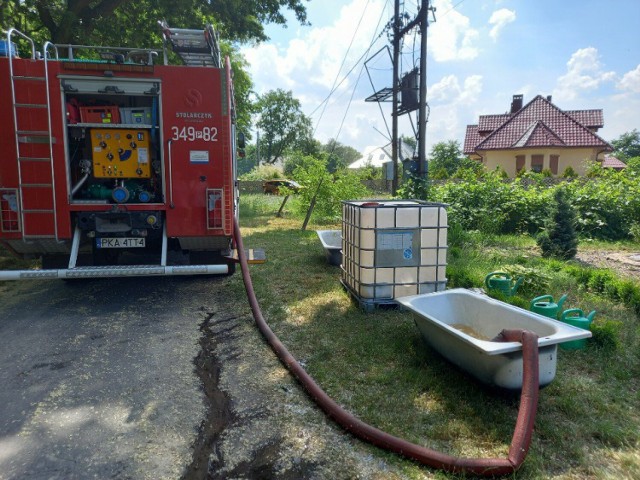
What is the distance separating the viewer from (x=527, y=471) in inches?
96.0

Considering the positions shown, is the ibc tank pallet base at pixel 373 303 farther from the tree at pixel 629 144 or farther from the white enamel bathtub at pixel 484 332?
the tree at pixel 629 144

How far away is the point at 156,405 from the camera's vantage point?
3238 mm

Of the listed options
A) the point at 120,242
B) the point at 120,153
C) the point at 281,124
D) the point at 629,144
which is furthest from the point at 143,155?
the point at 629,144

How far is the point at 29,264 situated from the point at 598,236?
485 inches

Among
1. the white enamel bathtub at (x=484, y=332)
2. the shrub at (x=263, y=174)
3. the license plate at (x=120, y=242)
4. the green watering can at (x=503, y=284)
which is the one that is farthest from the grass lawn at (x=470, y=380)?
the shrub at (x=263, y=174)

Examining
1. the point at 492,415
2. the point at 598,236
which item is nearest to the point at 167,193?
the point at 492,415

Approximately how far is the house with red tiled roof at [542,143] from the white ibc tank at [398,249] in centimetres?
2486

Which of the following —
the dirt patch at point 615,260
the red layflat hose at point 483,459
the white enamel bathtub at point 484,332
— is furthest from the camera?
the dirt patch at point 615,260

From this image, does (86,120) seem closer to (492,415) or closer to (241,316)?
(241,316)

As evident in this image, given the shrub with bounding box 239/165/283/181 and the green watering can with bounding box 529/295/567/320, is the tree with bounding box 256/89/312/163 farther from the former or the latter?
the green watering can with bounding box 529/295/567/320

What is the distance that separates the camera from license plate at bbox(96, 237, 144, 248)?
552 cm

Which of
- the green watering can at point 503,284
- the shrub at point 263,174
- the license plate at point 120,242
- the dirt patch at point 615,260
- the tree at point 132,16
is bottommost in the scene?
the dirt patch at point 615,260

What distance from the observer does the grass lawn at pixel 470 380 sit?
266 centimetres

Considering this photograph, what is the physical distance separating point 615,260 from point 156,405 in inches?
338
